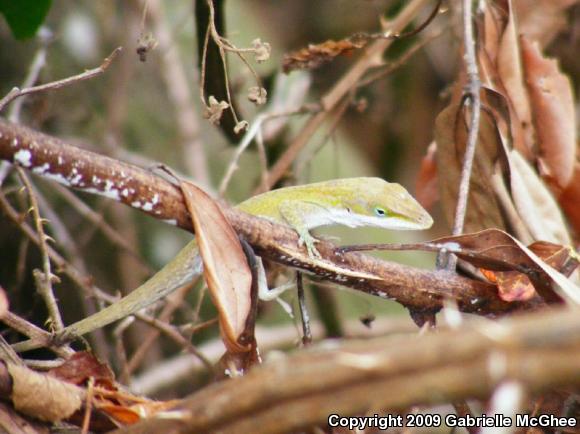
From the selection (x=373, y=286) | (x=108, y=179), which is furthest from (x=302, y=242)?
(x=108, y=179)

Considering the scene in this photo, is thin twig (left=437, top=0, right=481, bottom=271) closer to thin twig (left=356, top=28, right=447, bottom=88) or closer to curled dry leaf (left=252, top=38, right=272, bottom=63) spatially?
thin twig (left=356, top=28, right=447, bottom=88)

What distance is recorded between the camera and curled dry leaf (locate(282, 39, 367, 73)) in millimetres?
2676

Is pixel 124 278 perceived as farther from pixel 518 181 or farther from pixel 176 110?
pixel 518 181

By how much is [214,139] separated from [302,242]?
335 cm

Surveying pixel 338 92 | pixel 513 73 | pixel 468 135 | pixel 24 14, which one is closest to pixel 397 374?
pixel 468 135

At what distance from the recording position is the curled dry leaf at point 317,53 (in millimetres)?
2676

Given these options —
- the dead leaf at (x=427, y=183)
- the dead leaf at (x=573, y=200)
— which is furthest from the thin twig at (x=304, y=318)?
the dead leaf at (x=573, y=200)

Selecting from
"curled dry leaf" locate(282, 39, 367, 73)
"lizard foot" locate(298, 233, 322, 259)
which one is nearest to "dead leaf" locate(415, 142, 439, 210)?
"curled dry leaf" locate(282, 39, 367, 73)

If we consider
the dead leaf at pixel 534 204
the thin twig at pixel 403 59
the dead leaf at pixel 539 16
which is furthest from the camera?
the dead leaf at pixel 539 16

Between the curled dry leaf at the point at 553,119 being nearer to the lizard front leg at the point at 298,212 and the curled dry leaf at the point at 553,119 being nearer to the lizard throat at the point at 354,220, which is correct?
the lizard throat at the point at 354,220

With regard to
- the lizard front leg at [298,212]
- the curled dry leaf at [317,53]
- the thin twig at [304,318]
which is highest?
the curled dry leaf at [317,53]

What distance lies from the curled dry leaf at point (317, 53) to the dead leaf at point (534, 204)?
0.77 m

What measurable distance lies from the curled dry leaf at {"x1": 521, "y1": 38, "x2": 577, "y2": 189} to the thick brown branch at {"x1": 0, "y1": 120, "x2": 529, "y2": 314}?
914 millimetres

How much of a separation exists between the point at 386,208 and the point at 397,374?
1754mm
